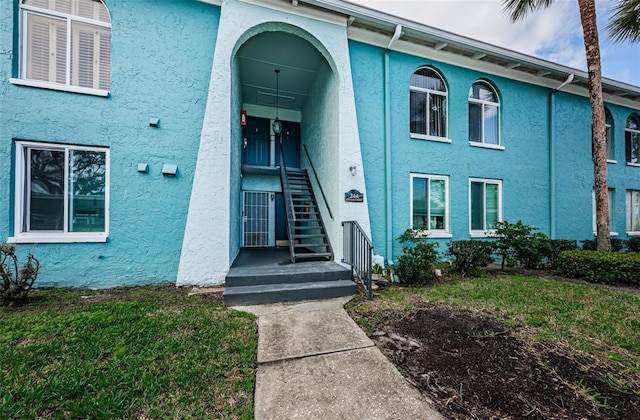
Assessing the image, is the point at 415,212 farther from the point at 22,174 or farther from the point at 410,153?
the point at 22,174

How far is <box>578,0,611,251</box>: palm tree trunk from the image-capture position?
20.6 feet

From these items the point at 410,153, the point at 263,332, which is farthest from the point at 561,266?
the point at 263,332

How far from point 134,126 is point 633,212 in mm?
16943

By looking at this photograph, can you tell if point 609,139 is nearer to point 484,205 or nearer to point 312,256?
point 484,205

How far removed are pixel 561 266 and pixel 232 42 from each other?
9705 mm

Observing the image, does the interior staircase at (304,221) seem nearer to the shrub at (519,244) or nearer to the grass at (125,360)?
the grass at (125,360)

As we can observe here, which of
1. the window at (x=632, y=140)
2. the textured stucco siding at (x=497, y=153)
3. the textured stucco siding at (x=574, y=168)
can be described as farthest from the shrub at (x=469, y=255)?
the window at (x=632, y=140)

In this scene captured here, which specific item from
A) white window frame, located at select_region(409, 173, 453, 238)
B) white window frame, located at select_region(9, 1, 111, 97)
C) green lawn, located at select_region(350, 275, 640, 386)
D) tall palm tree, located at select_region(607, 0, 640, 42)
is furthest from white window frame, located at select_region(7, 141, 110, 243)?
tall palm tree, located at select_region(607, 0, 640, 42)

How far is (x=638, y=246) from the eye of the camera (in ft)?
28.3

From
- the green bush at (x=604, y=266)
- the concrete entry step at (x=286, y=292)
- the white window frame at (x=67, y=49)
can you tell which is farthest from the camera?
the green bush at (x=604, y=266)

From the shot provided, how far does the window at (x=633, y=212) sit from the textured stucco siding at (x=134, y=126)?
610 inches

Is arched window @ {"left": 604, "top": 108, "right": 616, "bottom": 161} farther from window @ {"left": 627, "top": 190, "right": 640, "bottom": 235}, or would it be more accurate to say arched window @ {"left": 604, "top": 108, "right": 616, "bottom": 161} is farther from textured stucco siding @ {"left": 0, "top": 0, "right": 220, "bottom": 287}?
textured stucco siding @ {"left": 0, "top": 0, "right": 220, "bottom": 287}

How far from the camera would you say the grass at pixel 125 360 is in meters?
2.00

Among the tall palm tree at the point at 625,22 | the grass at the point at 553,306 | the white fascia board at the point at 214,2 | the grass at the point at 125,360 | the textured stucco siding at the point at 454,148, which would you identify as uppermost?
the tall palm tree at the point at 625,22
